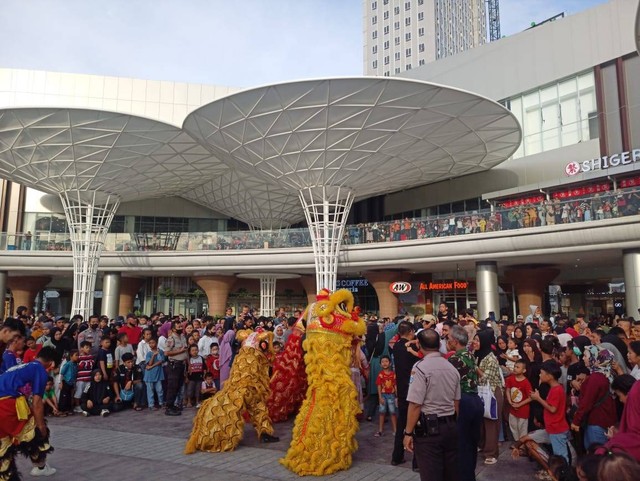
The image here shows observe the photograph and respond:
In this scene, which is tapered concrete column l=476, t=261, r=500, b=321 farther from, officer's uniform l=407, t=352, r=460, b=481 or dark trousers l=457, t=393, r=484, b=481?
officer's uniform l=407, t=352, r=460, b=481

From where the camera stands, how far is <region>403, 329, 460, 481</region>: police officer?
4.33 m

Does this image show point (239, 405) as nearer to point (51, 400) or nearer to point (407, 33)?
point (51, 400)

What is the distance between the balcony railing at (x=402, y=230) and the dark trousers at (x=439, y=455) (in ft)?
58.8

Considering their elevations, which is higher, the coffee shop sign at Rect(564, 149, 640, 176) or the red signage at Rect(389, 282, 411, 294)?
the coffee shop sign at Rect(564, 149, 640, 176)

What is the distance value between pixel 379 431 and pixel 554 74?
25629 mm

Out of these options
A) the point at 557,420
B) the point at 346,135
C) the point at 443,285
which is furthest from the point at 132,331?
the point at 443,285

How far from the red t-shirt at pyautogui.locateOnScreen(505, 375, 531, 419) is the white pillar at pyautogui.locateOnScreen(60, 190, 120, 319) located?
2640 centimetres

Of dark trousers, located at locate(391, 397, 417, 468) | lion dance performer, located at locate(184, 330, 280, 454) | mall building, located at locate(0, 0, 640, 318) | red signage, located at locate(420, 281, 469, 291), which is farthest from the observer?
red signage, located at locate(420, 281, 469, 291)

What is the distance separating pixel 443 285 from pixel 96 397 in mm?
22981

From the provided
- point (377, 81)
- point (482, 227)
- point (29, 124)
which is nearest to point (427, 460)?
point (377, 81)

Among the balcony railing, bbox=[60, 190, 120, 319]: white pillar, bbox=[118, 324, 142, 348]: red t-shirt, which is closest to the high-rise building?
the balcony railing

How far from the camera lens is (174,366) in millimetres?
10844

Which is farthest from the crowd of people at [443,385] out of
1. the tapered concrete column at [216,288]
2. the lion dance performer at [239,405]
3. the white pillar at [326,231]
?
the tapered concrete column at [216,288]

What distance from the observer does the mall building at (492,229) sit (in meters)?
21.5
